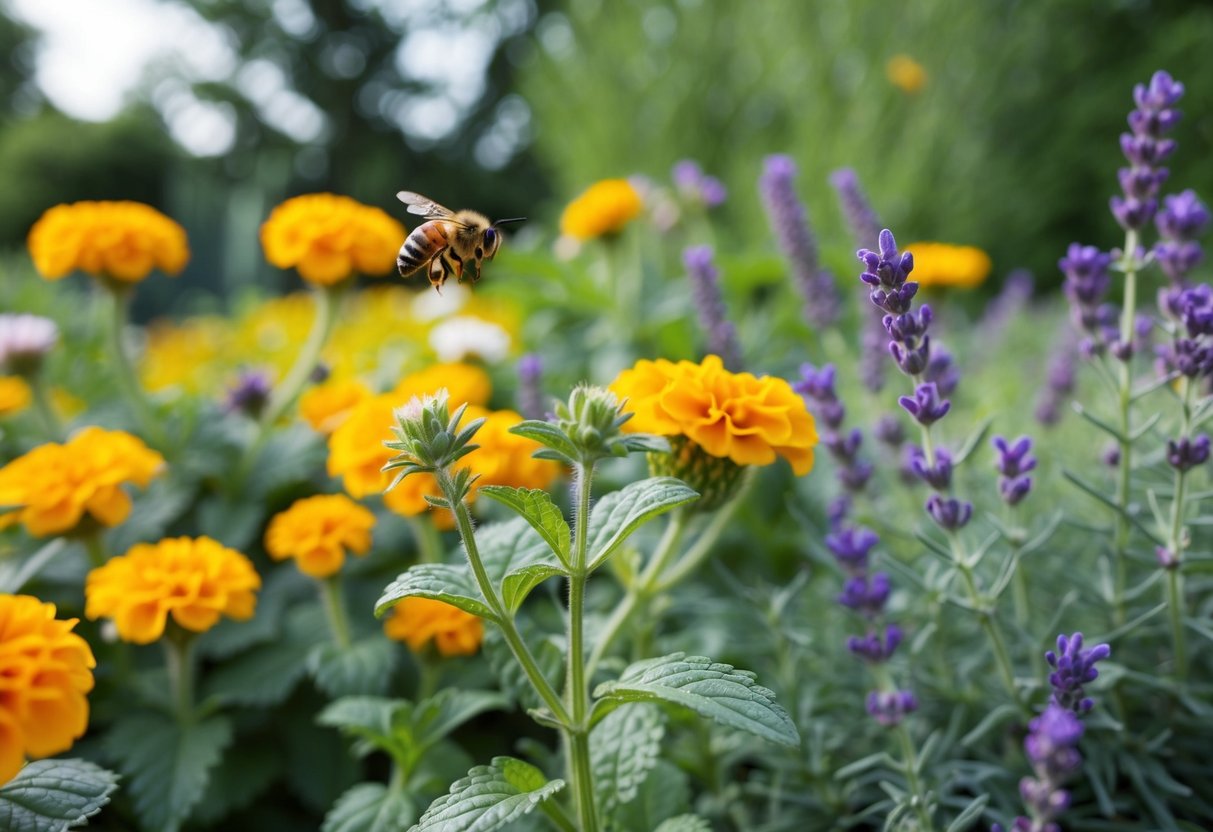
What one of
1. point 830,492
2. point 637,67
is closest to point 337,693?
point 830,492

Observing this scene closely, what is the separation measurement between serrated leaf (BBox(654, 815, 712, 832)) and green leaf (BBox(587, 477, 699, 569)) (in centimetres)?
33

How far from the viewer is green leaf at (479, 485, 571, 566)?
845 mm

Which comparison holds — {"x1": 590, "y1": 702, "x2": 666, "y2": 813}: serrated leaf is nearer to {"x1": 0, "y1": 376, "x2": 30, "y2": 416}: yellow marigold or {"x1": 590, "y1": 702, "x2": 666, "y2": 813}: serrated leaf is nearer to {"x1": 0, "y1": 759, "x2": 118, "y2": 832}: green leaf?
{"x1": 0, "y1": 759, "x2": 118, "y2": 832}: green leaf

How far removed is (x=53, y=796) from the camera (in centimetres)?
93

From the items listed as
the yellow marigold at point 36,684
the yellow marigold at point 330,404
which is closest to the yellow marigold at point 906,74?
the yellow marigold at point 330,404

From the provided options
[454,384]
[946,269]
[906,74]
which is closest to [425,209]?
[454,384]

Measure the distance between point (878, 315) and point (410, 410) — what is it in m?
1.28

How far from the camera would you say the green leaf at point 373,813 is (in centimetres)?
112

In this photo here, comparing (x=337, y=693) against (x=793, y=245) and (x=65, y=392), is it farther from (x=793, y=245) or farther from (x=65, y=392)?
(x=65, y=392)

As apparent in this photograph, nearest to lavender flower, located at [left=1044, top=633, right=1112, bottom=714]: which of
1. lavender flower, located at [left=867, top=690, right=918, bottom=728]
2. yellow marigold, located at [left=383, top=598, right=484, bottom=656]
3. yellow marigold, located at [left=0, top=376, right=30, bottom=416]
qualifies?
lavender flower, located at [left=867, top=690, right=918, bottom=728]

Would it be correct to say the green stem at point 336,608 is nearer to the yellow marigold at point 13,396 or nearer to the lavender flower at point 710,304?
the lavender flower at point 710,304

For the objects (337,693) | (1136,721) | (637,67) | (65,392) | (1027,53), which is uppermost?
(637,67)

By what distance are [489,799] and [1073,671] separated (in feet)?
1.99

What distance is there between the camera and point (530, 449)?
1395 mm
